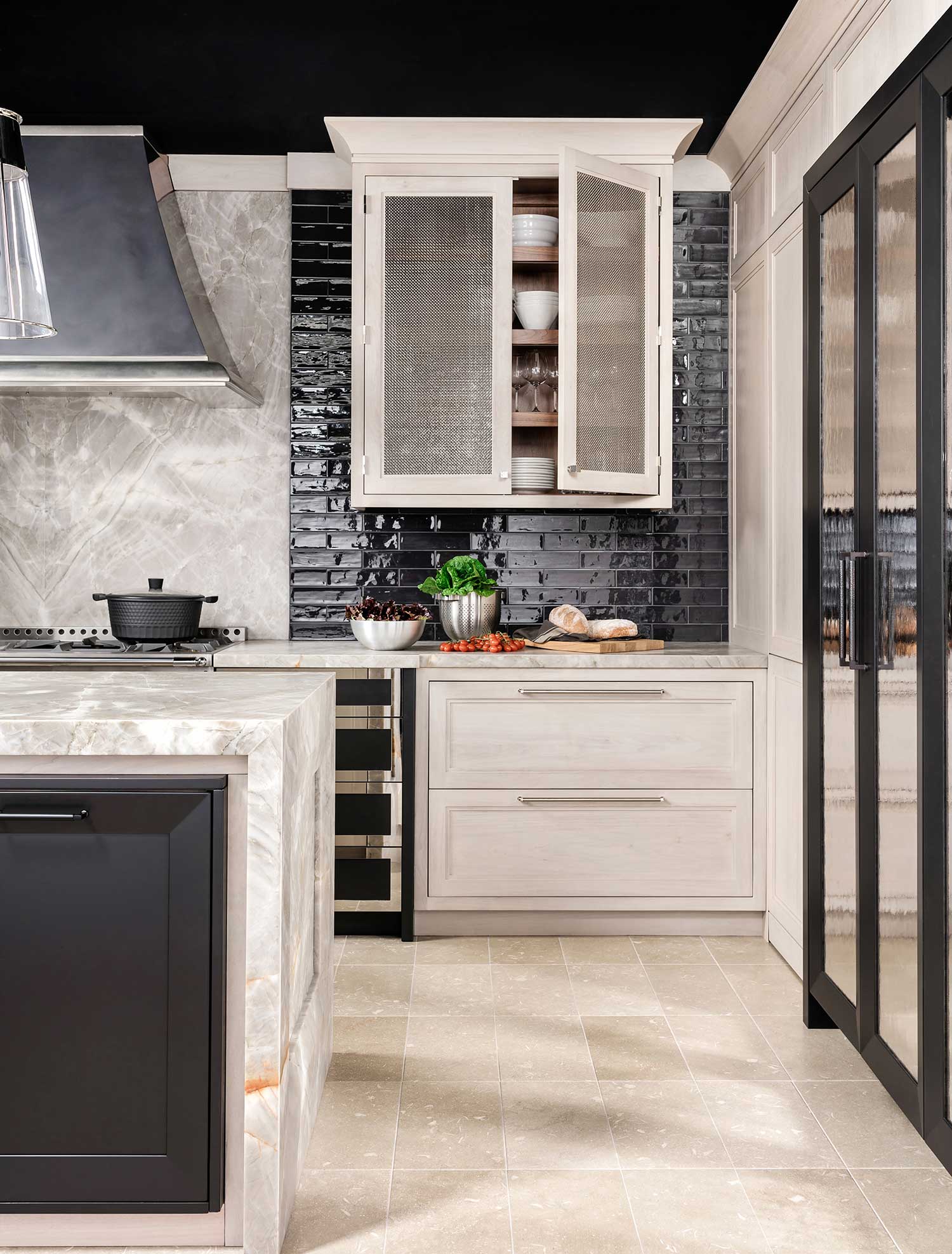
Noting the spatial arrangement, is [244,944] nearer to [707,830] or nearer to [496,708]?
[496,708]

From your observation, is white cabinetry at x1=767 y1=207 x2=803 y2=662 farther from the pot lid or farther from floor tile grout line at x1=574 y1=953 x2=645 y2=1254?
the pot lid

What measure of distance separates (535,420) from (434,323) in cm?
49

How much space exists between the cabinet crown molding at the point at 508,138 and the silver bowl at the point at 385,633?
5.30 feet

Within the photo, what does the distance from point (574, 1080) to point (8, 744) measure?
1.48 m

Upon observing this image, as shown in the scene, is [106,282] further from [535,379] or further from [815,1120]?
[815,1120]

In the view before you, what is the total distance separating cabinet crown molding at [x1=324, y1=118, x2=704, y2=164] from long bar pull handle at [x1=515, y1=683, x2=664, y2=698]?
1.86 meters

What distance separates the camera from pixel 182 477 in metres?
3.96

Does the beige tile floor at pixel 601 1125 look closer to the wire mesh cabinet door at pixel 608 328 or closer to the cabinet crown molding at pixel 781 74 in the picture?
the wire mesh cabinet door at pixel 608 328

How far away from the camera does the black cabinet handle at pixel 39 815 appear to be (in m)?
1.67

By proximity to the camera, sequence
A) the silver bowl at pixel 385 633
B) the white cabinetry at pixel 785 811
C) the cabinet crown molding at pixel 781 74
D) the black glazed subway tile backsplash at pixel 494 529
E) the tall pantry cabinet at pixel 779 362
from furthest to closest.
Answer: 1. the black glazed subway tile backsplash at pixel 494 529
2. the silver bowl at pixel 385 633
3. the white cabinetry at pixel 785 811
4. the tall pantry cabinet at pixel 779 362
5. the cabinet crown molding at pixel 781 74

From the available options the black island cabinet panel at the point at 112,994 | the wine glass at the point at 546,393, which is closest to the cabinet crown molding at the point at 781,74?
the wine glass at the point at 546,393

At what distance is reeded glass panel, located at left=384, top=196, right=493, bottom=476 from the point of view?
11.5 ft

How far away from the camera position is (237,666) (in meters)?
3.32

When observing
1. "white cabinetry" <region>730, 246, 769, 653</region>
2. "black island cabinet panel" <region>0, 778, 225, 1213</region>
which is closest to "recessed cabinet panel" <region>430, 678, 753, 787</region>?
"white cabinetry" <region>730, 246, 769, 653</region>
